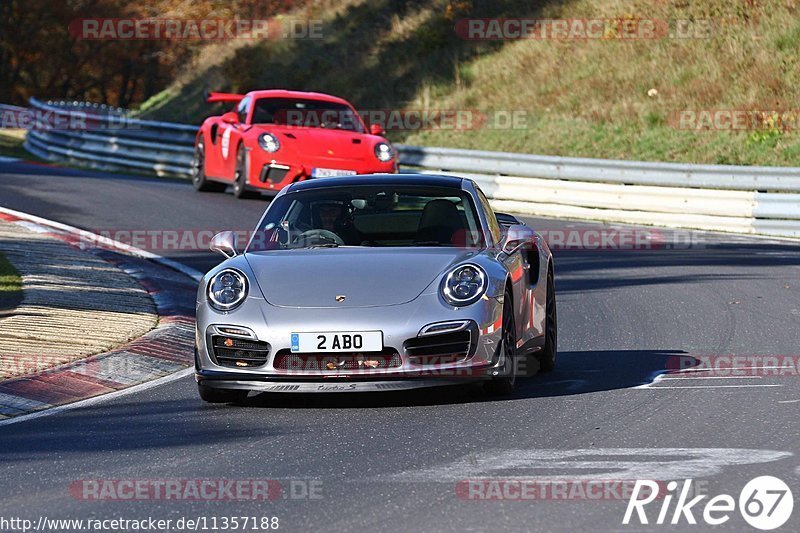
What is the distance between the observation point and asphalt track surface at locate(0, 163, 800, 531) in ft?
18.6

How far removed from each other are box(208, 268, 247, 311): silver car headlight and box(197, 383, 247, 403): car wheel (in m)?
0.47

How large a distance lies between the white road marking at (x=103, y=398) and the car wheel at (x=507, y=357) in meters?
2.15

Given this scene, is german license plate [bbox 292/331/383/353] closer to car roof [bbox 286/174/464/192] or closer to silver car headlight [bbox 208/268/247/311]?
silver car headlight [bbox 208/268/247/311]

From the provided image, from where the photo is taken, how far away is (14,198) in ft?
65.1

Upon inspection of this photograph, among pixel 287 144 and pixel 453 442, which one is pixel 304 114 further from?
pixel 453 442

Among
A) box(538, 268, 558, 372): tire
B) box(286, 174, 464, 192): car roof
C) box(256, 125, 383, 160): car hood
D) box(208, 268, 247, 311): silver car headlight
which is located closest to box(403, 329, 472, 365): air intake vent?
box(208, 268, 247, 311): silver car headlight

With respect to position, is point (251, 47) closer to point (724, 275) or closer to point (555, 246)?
point (555, 246)

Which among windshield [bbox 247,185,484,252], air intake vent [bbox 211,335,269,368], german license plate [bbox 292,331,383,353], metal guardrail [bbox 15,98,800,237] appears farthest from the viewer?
metal guardrail [bbox 15,98,800,237]

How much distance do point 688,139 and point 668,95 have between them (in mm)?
2592

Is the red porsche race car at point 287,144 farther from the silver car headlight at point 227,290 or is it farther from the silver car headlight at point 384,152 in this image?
the silver car headlight at point 227,290

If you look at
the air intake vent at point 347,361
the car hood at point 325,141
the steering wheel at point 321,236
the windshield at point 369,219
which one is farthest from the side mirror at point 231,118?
the air intake vent at point 347,361

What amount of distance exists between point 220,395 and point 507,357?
159 centimetres

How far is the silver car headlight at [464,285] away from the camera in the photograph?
7.94 metres

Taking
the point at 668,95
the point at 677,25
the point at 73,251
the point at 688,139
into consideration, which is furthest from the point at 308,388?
the point at 677,25
